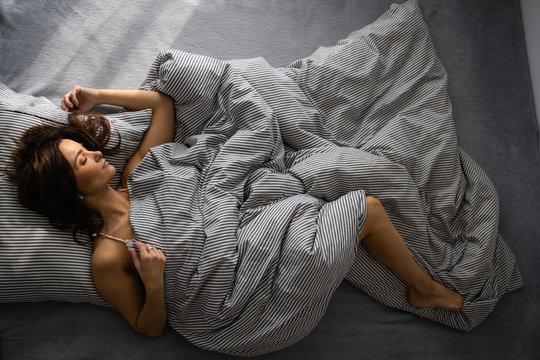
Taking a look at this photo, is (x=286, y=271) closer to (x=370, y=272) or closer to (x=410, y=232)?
(x=370, y=272)

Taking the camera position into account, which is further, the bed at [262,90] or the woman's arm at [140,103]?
the woman's arm at [140,103]

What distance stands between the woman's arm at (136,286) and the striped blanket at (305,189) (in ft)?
0.15

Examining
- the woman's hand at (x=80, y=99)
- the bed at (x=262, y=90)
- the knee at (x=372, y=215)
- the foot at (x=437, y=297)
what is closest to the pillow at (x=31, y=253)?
the bed at (x=262, y=90)

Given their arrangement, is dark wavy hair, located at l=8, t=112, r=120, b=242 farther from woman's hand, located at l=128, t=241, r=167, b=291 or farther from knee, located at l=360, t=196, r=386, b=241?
knee, located at l=360, t=196, r=386, b=241

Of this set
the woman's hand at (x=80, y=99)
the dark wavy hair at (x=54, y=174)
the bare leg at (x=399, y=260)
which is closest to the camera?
the dark wavy hair at (x=54, y=174)

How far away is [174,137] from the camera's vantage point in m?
1.61

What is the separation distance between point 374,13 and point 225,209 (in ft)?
3.82

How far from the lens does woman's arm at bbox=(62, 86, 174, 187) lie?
5.08 ft

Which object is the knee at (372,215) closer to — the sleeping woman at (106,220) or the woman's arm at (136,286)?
the sleeping woman at (106,220)

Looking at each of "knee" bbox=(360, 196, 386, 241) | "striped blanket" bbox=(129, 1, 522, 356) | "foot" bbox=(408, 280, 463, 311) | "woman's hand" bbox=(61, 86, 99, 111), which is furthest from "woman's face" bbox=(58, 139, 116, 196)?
"foot" bbox=(408, 280, 463, 311)

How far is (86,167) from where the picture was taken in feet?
4.15

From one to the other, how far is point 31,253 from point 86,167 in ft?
1.01

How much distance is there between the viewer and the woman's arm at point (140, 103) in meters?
1.55

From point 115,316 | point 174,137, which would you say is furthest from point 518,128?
point 115,316
